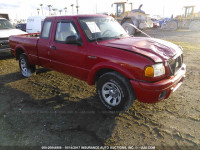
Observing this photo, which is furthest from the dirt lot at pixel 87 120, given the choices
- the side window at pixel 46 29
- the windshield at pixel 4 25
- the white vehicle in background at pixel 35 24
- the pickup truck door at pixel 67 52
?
the white vehicle in background at pixel 35 24

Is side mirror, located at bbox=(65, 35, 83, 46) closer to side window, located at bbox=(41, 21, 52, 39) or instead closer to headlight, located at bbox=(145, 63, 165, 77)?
side window, located at bbox=(41, 21, 52, 39)

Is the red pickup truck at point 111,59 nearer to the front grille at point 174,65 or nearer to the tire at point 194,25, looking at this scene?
the front grille at point 174,65

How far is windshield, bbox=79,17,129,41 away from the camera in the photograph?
3648 millimetres

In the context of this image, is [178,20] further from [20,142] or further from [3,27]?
[20,142]

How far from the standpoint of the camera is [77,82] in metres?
5.02

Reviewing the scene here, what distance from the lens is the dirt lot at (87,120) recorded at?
105 inches

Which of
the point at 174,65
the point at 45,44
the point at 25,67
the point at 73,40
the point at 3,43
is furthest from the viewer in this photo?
the point at 3,43

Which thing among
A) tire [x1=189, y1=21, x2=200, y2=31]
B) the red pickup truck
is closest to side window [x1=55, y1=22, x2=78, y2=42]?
the red pickup truck

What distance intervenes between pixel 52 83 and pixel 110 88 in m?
2.36

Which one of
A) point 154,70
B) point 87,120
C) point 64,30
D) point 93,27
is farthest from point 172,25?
point 87,120

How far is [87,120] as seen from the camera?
3168 mm

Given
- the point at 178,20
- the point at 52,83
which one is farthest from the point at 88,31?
the point at 178,20

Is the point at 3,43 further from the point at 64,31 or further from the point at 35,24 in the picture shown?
the point at 35,24

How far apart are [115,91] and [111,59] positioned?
67cm
